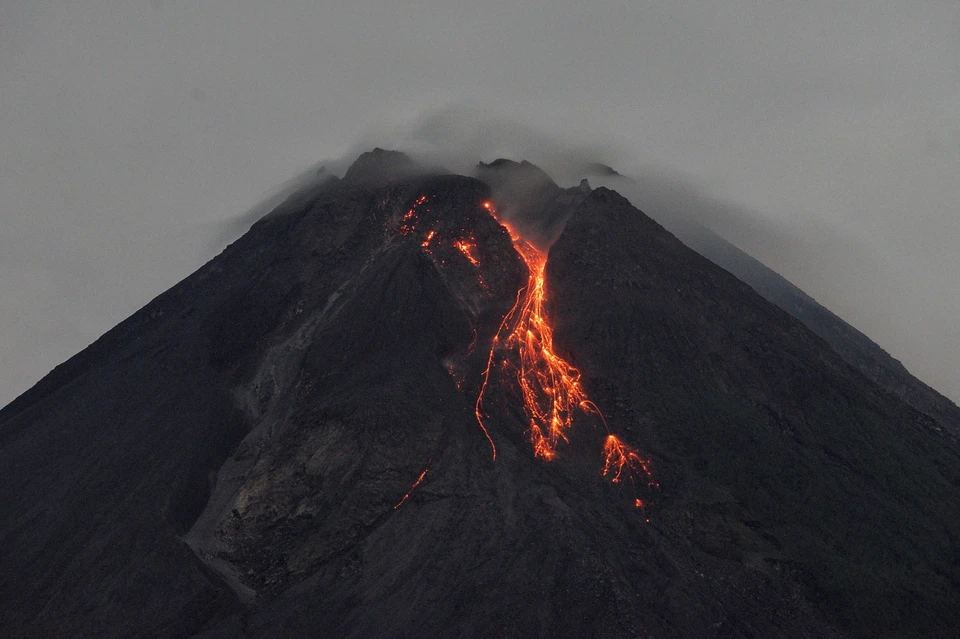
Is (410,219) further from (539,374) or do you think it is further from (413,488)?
(413,488)

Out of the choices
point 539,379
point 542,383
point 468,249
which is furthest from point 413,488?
point 468,249

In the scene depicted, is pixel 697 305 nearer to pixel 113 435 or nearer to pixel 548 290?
pixel 548 290

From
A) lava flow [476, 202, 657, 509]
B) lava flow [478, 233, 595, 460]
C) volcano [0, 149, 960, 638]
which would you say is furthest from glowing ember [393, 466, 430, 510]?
lava flow [478, 233, 595, 460]

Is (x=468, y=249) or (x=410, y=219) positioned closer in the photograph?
(x=468, y=249)

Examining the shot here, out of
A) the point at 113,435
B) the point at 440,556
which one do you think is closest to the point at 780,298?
the point at 440,556

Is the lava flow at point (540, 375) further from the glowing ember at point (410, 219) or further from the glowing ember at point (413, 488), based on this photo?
the glowing ember at point (410, 219)

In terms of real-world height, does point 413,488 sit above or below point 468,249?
below

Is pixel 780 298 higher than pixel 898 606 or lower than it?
higher

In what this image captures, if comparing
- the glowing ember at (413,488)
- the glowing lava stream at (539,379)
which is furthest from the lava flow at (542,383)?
the glowing ember at (413,488)
